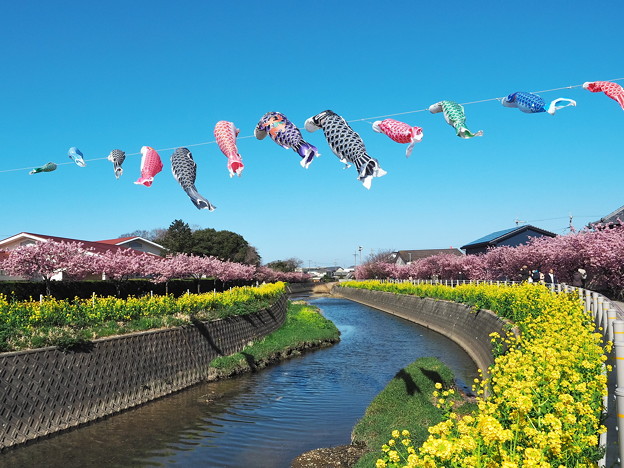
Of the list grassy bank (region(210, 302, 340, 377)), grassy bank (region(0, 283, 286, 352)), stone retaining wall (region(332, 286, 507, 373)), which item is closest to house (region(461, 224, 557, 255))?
stone retaining wall (region(332, 286, 507, 373))

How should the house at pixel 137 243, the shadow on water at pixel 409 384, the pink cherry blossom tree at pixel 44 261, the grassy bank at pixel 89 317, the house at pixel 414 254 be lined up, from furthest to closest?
the house at pixel 414 254
the house at pixel 137 243
the pink cherry blossom tree at pixel 44 261
the shadow on water at pixel 409 384
the grassy bank at pixel 89 317

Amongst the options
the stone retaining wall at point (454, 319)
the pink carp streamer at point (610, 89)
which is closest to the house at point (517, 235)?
the stone retaining wall at point (454, 319)

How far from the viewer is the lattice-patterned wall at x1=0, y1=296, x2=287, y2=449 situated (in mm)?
11297

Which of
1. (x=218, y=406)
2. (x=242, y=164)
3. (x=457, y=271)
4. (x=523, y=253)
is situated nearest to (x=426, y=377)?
(x=218, y=406)

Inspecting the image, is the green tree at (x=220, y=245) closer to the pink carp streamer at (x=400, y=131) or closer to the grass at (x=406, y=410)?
the grass at (x=406, y=410)

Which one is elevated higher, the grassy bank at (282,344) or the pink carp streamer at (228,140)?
the pink carp streamer at (228,140)

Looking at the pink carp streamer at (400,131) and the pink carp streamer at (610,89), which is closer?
the pink carp streamer at (400,131)

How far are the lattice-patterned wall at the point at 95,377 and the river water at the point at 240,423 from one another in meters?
0.38

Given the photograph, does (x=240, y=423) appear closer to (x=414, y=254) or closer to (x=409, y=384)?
(x=409, y=384)

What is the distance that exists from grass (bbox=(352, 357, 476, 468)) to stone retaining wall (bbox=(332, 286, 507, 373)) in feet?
8.29

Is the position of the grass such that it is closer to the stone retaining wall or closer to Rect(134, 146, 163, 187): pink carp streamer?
the stone retaining wall

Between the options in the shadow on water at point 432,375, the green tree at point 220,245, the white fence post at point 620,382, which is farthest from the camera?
the green tree at point 220,245

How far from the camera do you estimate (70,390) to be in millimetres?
12719

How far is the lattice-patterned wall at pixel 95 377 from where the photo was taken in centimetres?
1130
